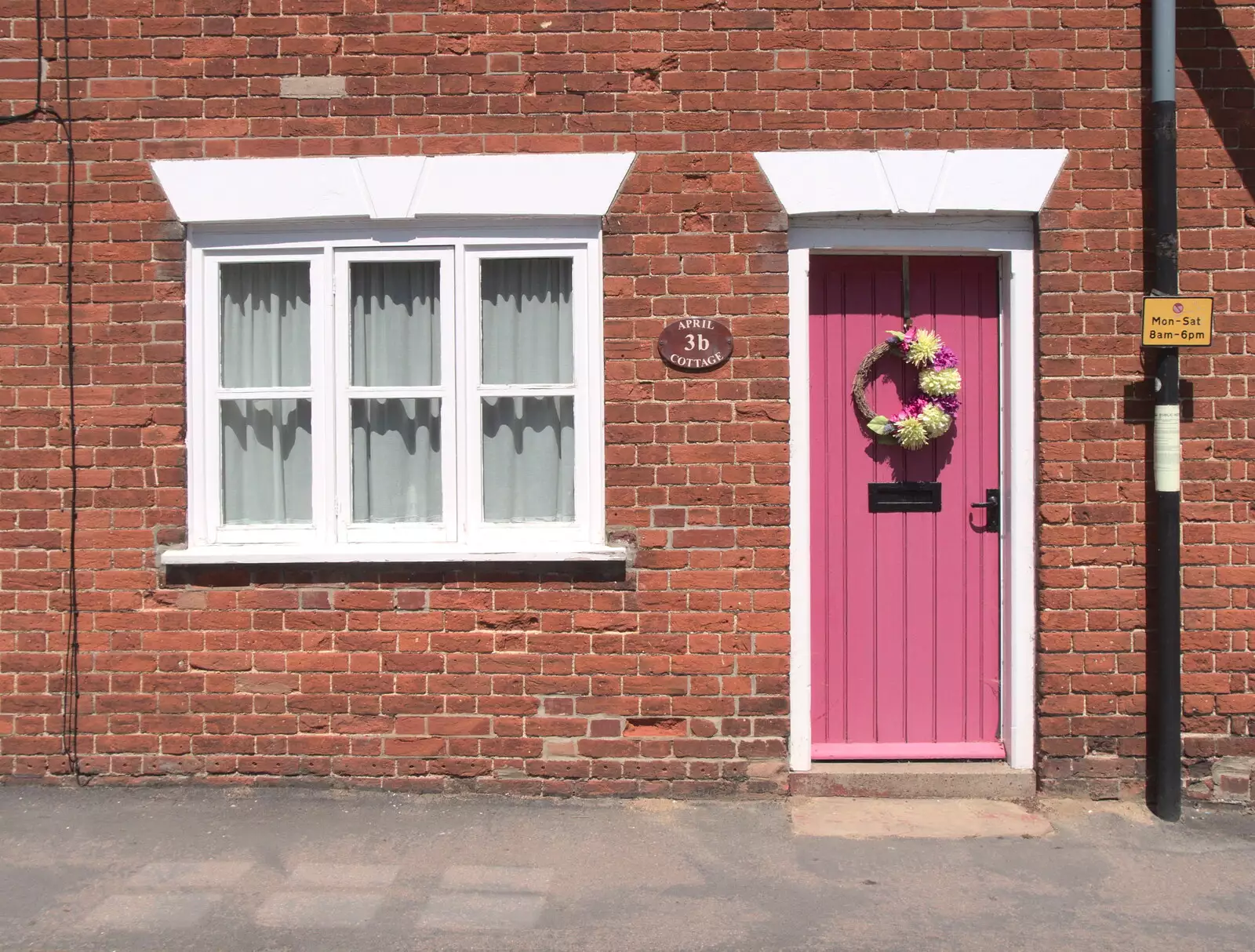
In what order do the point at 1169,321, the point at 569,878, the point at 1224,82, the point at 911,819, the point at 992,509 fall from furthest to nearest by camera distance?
1. the point at 992,509
2. the point at 1224,82
3. the point at 911,819
4. the point at 1169,321
5. the point at 569,878

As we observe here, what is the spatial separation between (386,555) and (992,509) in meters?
2.78

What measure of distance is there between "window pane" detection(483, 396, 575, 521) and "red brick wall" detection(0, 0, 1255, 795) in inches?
12.2

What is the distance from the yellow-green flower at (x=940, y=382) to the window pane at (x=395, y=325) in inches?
88.0

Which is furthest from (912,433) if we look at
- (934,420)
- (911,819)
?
(911,819)

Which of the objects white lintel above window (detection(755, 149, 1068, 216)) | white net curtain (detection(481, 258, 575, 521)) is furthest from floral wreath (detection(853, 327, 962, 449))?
white net curtain (detection(481, 258, 575, 521))

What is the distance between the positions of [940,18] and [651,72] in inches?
51.3

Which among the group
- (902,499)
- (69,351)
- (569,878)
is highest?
(69,351)

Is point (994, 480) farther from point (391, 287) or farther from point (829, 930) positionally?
point (391, 287)

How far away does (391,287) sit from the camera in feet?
16.5

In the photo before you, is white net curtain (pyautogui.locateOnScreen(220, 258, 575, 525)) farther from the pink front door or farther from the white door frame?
the pink front door

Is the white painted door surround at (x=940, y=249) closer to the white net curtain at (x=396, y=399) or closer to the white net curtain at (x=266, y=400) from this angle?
the white net curtain at (x=396, y=399)

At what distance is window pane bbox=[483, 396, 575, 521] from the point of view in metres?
5.01

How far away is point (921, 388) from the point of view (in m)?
4.94

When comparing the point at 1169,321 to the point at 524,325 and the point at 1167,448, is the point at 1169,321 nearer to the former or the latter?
the point at 1167,448
